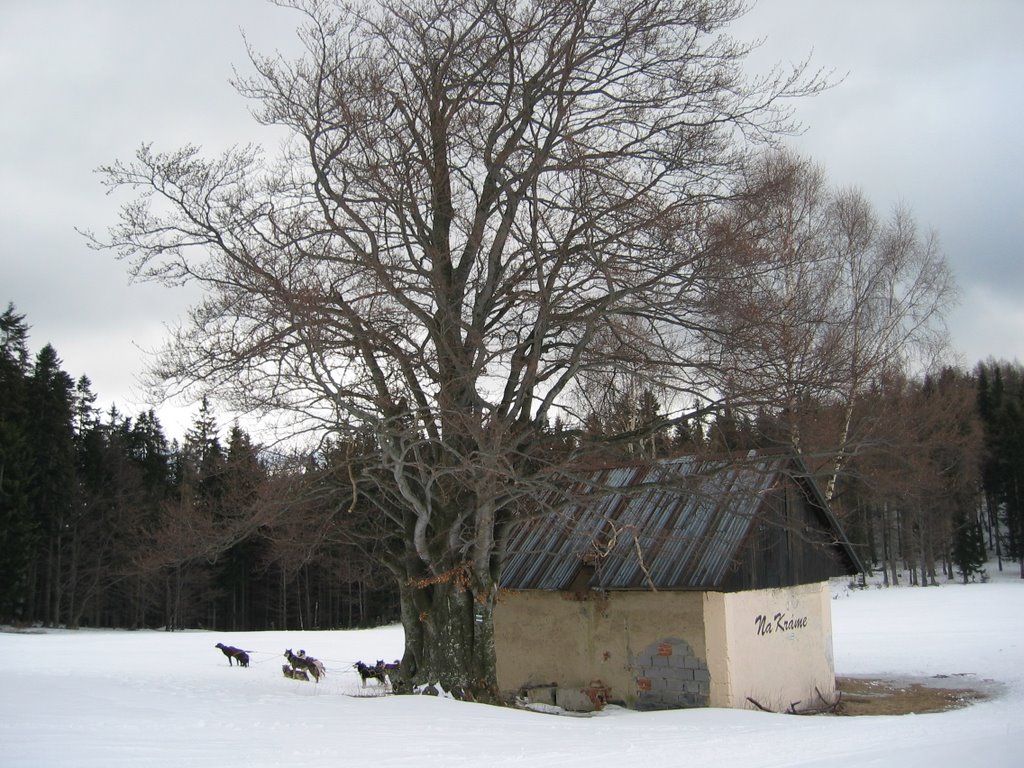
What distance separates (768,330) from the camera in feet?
39.0

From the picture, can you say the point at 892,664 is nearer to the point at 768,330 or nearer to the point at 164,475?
the point at 768,330

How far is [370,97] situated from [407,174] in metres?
1.29

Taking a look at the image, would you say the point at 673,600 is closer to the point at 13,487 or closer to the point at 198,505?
the point at 198,505

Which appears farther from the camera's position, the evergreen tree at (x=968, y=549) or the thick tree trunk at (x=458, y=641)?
the evergreen tree at (x=968, y=549)

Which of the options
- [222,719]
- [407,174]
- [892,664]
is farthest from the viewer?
[892,664]

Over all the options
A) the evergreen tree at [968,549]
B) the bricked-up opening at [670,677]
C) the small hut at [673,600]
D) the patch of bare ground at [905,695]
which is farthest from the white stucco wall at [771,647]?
the evergreen tree at [968,549]

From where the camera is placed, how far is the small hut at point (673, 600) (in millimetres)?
14594

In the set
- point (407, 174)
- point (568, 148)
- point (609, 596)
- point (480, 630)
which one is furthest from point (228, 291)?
point (609, 596)

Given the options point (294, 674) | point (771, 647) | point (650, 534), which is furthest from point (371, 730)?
point (771, 647)

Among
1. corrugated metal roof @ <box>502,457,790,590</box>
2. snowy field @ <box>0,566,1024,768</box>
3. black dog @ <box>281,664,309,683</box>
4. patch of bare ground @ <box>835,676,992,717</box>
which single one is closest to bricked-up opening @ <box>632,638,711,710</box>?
snowy field @ <box>0,566,1024,768</box>

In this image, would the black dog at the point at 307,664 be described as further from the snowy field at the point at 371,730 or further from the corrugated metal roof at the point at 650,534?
the corrugated metal roof at the point at 650,534

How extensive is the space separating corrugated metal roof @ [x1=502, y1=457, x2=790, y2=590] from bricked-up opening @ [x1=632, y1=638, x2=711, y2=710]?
1.19 metres

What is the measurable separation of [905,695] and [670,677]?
728cm

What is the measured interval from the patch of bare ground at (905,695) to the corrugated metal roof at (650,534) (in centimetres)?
441
